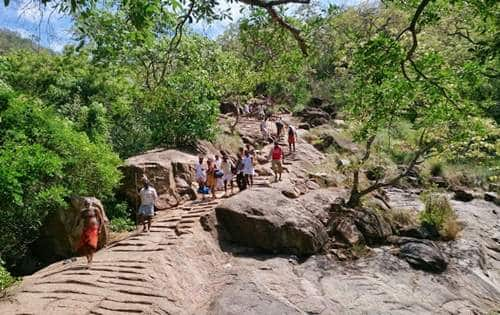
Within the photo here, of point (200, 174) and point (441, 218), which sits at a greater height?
point (200, 174)

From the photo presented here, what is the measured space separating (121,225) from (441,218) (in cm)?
998

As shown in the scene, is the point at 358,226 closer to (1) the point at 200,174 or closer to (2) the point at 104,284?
(1) the point at 200,174

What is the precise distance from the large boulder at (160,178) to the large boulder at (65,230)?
278 centimetres

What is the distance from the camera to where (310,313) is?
30.4 feet

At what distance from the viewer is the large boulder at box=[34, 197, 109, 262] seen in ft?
37.9

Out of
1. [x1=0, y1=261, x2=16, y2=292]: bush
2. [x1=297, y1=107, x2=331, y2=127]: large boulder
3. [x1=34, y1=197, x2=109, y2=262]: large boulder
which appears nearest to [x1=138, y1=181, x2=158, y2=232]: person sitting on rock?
[x1=34, y1=197, x2=109, y2=262]: large boulder

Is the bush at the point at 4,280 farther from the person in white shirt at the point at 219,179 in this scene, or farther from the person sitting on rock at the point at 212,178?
the person in white shirt at the point at 219,179

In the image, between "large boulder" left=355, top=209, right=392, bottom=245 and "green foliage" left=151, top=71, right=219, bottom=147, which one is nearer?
"large boulder" left=355, top=209, right=392, bottom=245

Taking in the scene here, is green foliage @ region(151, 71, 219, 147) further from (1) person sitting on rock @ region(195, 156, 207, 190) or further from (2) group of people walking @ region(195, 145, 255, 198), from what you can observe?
(1) person sitting on rock @ region(195, 156, 207, 190)

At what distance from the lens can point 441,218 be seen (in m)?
15.0

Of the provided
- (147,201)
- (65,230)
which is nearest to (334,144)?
(147,201)

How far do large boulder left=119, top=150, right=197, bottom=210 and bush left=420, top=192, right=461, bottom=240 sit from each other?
7622mm

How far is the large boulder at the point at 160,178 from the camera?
572 inches

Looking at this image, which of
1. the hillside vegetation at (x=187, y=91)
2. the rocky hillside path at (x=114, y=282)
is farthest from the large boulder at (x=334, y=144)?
the rocky hillside path at (x=114, y=282)
